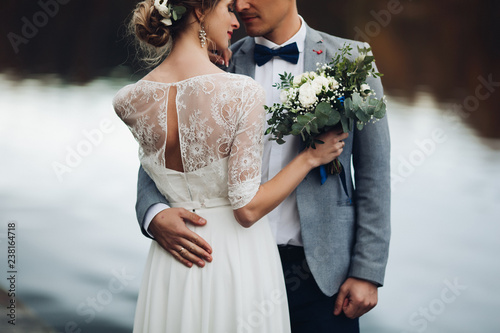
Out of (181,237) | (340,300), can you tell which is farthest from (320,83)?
(340,300)

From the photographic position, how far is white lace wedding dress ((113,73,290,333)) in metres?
1.91

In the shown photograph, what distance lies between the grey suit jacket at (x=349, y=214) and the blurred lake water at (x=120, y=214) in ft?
9.68

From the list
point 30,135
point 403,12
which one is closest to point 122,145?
point 30,135

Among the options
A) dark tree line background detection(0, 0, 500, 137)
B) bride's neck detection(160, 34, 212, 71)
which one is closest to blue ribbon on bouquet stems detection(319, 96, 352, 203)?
bride's neck detection(160, 34, 212, 71)

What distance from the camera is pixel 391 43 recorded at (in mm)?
8430

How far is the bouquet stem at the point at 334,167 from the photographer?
2199mm

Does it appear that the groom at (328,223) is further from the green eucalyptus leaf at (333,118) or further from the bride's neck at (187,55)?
the bride's neck at (187,55)

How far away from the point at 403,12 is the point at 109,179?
453 centimetres

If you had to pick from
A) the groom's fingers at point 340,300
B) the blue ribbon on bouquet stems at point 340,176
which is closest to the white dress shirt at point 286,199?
A: the blue ribbon on bouquet stems at point 340,176

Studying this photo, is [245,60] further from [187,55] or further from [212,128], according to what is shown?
[212,128]

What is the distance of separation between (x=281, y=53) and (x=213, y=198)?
666 mm

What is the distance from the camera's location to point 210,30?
6.75ft

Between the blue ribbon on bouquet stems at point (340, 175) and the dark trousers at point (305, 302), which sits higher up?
the blue ribbon on bouquet stems at point (340, 175)

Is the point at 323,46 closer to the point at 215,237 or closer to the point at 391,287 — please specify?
the point at 215,237
